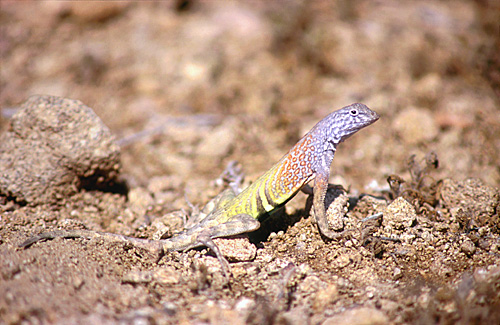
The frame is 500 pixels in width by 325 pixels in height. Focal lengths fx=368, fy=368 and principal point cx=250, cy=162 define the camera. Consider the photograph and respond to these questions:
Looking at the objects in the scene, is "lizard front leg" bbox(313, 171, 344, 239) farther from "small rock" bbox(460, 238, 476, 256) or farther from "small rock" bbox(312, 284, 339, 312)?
"small rock" bbox(460, 238, 476, 256)

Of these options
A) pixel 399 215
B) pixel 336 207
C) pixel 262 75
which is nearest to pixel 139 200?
pixel 336 207

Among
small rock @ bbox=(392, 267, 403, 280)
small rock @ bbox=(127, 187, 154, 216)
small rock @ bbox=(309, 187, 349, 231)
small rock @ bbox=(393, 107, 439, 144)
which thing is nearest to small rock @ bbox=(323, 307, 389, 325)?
small rock @ bbox=(392, 267, 403, 280)

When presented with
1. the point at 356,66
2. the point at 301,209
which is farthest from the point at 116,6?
the point at 301,209

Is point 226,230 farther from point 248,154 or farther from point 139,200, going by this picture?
point 248,154

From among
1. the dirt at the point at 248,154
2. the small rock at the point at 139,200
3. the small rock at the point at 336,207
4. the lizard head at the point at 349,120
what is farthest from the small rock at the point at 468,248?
the small rock at the point at 139,200

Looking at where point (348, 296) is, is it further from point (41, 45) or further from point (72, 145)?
point (41, 45)

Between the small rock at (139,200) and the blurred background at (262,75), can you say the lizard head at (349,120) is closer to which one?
the blurred background at (262,75)
